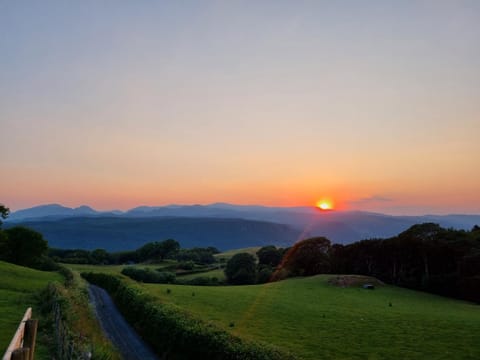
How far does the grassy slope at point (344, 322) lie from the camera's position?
113 ft

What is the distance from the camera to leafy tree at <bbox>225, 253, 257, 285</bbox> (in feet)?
379

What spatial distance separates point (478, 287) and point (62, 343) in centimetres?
7890

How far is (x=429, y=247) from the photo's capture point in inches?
3590

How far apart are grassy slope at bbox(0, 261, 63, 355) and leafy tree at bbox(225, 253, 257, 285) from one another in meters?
57.1

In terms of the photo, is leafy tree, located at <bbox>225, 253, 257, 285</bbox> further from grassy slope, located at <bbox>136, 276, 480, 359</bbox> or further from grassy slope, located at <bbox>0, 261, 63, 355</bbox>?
grassy slope, located at <bbox>0, 261, 63, 355</bbox>

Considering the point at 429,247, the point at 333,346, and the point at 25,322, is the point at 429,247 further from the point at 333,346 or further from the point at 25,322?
the point at 25,322

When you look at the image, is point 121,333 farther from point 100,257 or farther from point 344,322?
point 100,257

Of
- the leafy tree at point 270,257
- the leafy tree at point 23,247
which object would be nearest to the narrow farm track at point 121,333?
the leafy tree at point 23,247

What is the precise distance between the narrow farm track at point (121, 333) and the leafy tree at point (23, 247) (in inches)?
2410

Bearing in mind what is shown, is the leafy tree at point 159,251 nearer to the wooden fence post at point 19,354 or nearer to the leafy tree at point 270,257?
the leafy tree at point 270,257

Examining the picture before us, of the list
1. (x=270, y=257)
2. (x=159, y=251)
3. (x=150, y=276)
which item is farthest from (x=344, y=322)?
(x=159, y=251)

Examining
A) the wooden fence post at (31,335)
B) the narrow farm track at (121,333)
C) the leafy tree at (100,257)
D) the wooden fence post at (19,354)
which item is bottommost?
the leafy tree at (100,257)

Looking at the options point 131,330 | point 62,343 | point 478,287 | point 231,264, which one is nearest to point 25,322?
point 62,343

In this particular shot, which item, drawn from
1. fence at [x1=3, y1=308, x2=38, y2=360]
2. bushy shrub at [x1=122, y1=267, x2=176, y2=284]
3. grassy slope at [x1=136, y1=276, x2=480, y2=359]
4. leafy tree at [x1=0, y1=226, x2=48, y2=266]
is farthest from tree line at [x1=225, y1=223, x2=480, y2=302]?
fence at [x1=3, y1=308, x2=38, y2=360]
